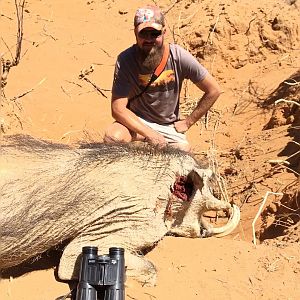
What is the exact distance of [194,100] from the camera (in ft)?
27.0

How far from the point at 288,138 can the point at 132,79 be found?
229cm

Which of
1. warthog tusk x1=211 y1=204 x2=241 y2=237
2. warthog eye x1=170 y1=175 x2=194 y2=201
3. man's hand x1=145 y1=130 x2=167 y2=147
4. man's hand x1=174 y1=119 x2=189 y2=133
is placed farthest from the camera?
man's hand x1=174 y1=119 x2=189 y2=133

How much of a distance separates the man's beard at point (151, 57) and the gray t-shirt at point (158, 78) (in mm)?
64

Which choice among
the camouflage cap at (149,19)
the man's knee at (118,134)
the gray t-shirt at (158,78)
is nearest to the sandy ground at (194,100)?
the man's knee at (118,134)

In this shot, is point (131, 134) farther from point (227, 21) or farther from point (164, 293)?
point (227, 21)

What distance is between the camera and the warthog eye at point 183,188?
14.2ft

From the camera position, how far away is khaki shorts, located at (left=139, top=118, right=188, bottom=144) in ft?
16.8

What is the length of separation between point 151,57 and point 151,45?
0.27ft

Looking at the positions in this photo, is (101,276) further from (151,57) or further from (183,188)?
(151,57)

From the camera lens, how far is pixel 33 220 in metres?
3.84

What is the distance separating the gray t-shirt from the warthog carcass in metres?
0.79

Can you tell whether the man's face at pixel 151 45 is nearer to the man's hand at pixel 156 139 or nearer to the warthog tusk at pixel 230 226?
the man's hand at pixel 156 139

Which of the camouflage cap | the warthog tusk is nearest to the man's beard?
the camouflage cap

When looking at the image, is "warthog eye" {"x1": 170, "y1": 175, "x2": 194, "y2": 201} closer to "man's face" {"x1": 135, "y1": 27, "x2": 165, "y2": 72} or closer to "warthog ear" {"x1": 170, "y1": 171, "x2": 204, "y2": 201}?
"warthog ear" {"x1": 170, "y1": 171, "x2": 204, "y2": 201}
